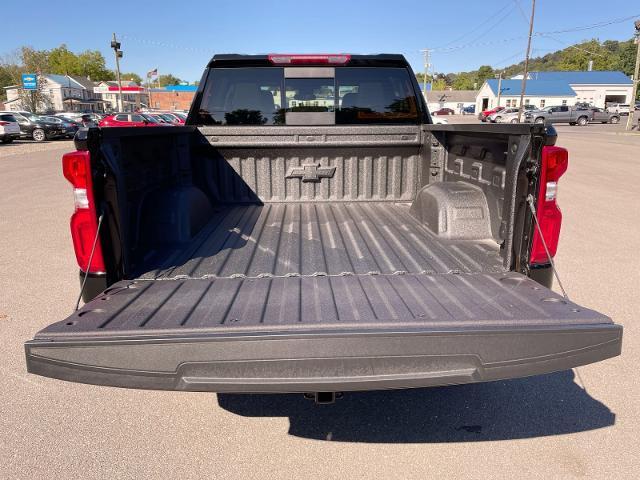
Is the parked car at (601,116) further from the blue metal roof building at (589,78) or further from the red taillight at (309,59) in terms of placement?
the red taillight at (309,59)

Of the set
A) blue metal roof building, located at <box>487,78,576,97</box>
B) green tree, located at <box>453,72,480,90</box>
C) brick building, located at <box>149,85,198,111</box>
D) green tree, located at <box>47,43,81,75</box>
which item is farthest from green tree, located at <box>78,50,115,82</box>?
green tree, located at <box>453,72,480,90</box>

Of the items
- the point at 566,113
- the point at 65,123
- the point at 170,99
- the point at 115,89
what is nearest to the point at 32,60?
the point at 115,89

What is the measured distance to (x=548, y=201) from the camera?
270 cm

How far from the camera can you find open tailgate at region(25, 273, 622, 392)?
6.39ft

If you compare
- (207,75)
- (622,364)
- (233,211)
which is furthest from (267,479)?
(207,75)

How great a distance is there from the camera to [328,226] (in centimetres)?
399

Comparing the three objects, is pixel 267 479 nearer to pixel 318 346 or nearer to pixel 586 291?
pixel 318 346

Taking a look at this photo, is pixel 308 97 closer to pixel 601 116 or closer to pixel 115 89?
pixel 601 116

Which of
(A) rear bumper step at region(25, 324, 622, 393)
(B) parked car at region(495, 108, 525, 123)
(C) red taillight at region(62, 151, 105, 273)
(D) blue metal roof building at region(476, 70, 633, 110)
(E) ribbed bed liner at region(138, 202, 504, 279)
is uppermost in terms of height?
(D) blue metal roof building at region(476, 70, 633, 110)

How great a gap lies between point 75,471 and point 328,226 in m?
2.40

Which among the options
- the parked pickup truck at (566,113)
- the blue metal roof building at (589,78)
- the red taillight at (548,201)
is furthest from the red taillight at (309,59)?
the blue metal roof building at (589,78)

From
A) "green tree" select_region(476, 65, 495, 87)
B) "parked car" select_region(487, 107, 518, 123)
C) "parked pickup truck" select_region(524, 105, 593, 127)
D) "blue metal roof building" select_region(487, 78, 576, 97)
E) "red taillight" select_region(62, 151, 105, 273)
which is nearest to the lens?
"red taillight" select_region(62, 151, 105, 273)

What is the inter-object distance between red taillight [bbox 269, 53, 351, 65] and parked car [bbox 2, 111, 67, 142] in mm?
30075

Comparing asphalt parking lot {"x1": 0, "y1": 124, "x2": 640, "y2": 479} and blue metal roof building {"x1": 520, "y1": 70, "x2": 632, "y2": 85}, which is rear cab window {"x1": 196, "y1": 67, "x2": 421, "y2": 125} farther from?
blue metal roof building {"x1": 520, "y1": 70, "x2": 632, "y2": 85}
